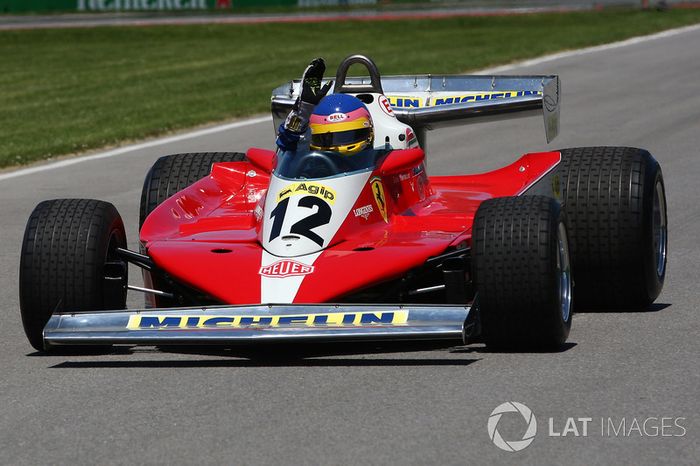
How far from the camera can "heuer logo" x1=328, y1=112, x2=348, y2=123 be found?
8.84 m

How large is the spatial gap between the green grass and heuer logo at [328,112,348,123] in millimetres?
9206

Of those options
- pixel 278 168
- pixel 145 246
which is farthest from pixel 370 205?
pixel 145 246

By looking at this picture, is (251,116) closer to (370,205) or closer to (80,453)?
(370,205)

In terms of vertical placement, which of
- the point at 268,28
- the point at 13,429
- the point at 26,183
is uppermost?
the point at 13,429

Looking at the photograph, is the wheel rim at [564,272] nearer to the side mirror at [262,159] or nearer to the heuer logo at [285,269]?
the heuer logo at [285,269]

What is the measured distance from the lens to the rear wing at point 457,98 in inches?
427

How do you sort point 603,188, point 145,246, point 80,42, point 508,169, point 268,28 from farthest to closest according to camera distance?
point 268,28, point 80,42, point 508,169, point 603,188, point 145,246

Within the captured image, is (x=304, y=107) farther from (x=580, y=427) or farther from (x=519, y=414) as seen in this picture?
(x=580, y=427)

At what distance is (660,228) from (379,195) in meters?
2.01

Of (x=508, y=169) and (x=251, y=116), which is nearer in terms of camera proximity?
(x=508, y=169)

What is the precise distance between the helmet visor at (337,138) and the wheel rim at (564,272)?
4.84 feet

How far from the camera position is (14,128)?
20.8m

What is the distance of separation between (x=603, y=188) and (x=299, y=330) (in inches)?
102

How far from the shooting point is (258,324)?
7.36 m
